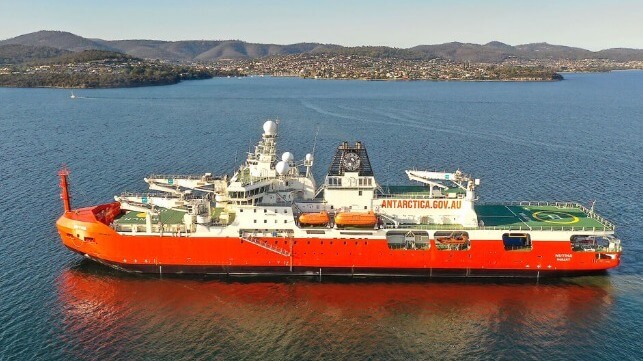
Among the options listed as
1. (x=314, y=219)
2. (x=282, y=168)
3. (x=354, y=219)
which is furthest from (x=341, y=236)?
(x=282, y=168)

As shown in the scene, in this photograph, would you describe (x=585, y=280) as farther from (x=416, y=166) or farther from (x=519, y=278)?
(x=416, y=166)

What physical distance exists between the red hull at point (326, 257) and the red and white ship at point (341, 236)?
0.20ft

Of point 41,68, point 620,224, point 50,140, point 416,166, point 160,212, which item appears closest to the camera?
point 160,212

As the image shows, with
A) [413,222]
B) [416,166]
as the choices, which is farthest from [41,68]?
[413,222]

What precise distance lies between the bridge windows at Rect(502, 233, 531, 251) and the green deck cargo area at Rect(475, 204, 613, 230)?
0.57 meters

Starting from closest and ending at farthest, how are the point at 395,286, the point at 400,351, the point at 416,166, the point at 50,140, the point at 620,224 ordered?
the point at 400,351 < the point at 395,286 < the point at 620,224 < the point at 416,166 < the point at 50,140

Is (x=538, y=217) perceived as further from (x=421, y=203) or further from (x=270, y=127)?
(x=270, y=127)

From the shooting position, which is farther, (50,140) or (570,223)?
(50,140)

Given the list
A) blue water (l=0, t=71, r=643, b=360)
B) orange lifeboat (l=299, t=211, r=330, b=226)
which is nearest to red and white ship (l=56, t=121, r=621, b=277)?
orange lifeboat (l=299, t=211, r=330, b=226)

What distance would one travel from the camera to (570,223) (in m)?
29.1

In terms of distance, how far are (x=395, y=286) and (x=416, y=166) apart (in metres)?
26.8

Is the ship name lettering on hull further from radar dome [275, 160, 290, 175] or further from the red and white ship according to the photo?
radar dome [275, 160, 290, 175]

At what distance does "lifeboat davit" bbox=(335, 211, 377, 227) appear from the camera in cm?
2773

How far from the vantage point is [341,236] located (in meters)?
28.0
